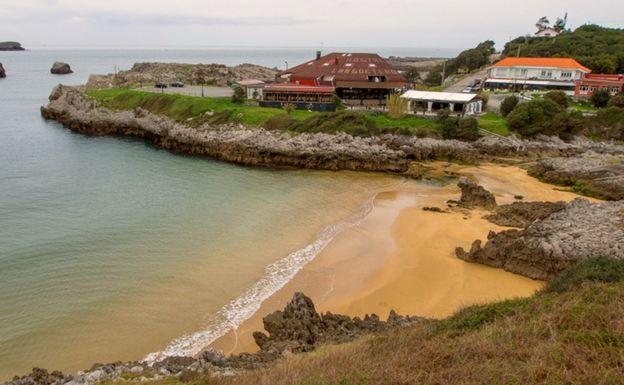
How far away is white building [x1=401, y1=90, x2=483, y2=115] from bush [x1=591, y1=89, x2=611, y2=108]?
1371cm

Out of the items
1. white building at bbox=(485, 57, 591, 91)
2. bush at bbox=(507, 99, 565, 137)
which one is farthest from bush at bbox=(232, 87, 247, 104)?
white building at bbox=(485, 57, 591, 91)

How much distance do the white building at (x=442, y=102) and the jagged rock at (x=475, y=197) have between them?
24402 mm

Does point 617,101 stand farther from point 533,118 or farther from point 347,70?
point 347,70

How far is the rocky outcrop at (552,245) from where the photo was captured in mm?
21391

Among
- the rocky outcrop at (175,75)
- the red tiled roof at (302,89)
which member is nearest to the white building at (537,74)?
the red tiled roof at (302,89)

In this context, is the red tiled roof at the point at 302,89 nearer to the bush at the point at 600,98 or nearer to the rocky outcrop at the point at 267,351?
the bush at the point at 600,98

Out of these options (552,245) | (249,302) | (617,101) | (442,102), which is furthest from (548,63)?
(249,302)

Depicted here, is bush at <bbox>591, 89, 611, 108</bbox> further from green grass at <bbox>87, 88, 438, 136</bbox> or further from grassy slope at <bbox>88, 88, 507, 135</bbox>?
green grass at <bbox>87, 88, 438, 136</bbox>

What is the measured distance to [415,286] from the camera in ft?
70.3

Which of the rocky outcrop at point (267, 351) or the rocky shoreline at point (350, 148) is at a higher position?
the rocky shoreline at point (350, 148)

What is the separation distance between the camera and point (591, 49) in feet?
269

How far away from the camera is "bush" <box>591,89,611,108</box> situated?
55.4 meters

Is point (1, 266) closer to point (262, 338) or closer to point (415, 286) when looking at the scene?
point (262, 338)

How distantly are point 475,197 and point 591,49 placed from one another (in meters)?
69.0
